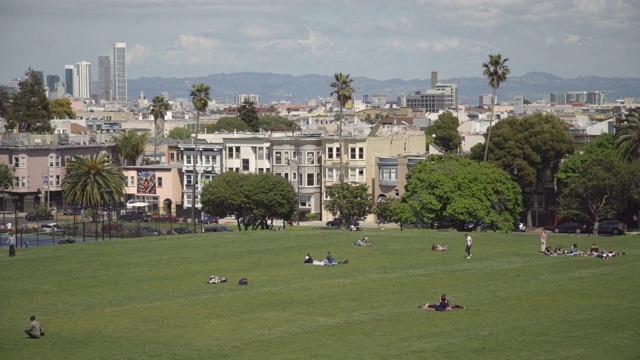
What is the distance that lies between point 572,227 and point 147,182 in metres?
53.4

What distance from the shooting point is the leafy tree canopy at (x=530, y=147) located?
10150cm

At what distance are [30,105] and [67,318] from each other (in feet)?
426

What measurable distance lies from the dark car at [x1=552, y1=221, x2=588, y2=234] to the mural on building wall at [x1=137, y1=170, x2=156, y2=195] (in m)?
50.6

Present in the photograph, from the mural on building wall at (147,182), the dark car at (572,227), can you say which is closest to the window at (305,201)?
the mural on building wall at (147,182)

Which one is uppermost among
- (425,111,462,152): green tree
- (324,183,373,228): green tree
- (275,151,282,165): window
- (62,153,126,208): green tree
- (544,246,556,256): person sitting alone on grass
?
(425,111,462,152): green tree

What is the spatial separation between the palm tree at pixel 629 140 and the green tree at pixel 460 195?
1079cm

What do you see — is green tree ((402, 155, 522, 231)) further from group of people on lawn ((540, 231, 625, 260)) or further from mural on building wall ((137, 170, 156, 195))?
mural on building wall ((137, 170, 156, 195))

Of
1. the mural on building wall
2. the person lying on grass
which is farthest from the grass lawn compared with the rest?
the mural on building wall

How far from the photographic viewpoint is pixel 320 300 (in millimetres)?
49438

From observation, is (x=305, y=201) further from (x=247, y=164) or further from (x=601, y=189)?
(x=601, y=189)

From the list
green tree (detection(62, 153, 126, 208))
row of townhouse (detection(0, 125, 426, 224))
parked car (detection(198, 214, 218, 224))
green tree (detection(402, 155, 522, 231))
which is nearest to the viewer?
green tree (detection(402, 155, 522, 231))

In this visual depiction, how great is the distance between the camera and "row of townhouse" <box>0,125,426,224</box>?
377ft

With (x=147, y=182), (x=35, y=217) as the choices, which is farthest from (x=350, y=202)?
(x=35, y=217)

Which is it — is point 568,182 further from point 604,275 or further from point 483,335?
point 483,335
